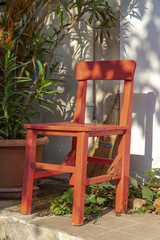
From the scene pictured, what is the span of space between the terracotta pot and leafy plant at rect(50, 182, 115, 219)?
45cm

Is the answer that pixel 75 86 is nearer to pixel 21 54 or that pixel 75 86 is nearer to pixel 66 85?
pixel 66 85

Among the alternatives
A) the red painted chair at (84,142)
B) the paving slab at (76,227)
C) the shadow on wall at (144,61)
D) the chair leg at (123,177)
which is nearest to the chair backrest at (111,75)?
the red painted chair at (84,142)

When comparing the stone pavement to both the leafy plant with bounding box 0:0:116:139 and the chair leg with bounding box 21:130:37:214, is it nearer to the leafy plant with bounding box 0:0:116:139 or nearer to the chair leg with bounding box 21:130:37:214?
the chair leg with bounding box 21:130:37:214

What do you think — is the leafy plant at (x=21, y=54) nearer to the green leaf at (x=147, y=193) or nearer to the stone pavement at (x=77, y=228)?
the stone pavement at (x=77, y=228)

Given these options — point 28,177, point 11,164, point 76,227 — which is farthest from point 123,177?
point 11,164

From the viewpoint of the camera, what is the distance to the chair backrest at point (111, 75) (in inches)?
126

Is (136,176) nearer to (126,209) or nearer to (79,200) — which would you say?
(126,209)

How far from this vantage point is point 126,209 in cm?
326

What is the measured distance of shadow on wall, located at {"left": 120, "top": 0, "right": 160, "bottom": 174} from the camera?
373 centimetres

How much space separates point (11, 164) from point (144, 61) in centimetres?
150

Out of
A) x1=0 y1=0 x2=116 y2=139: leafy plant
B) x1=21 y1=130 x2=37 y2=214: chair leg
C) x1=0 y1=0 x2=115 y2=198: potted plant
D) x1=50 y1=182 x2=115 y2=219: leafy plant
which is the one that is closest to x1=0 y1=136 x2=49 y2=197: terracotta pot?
x1=0 y1=0 x2=115 y2=198: potted plant

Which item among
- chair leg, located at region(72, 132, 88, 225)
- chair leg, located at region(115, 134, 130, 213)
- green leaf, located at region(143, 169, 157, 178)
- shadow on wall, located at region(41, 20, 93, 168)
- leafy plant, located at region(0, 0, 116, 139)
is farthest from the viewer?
shadow on wall, located at region(41, 20, 93, 168)

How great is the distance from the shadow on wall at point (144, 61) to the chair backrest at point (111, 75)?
54 centimetres

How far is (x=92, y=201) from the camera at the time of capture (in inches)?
127
